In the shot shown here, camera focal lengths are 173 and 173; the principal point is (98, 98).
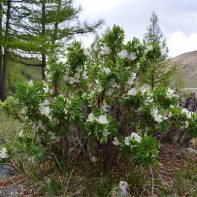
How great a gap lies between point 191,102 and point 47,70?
11.0ft

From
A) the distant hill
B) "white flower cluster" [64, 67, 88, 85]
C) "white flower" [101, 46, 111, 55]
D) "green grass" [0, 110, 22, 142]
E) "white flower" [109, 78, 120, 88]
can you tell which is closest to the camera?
"white flower" [109, 78, 120, 88]

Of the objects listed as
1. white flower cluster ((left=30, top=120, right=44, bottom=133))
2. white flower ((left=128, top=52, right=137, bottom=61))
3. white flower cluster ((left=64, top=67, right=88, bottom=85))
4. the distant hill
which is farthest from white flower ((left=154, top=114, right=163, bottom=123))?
the distant hill

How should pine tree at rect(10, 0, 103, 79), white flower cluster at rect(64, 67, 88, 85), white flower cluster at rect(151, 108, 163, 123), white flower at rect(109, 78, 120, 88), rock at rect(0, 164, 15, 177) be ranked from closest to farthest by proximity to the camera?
white flower at rect(109, 78, 120, 88), white flower cluster at rect(151, 108, 163, 123), white flower cluster at rect(64, 67, 88, 85), rock at rect(0, 164, 15, 177), pine tree at rect(10, 0, 103, 79)

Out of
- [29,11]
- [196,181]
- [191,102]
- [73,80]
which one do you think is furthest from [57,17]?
[196,181]

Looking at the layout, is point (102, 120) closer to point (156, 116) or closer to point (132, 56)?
point (156, 116)

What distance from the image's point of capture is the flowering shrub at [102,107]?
1.38 metres

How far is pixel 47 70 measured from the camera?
1.83m

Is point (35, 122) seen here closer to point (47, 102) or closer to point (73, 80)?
point (47, 102)

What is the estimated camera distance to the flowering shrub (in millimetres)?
1381

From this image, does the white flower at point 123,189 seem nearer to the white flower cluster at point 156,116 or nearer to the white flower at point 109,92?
the white flower cluster at point 156,116

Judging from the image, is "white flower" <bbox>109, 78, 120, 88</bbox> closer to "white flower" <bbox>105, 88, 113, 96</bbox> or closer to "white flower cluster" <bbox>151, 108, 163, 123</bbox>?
"white flower" <bbox>105, 88, 113, 96</bbox>

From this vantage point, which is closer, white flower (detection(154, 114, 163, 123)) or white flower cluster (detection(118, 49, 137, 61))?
white flower (detection(154, 114, 163, 123))

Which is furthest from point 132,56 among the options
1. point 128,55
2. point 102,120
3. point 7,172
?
point 7,172

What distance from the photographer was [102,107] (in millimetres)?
1546
